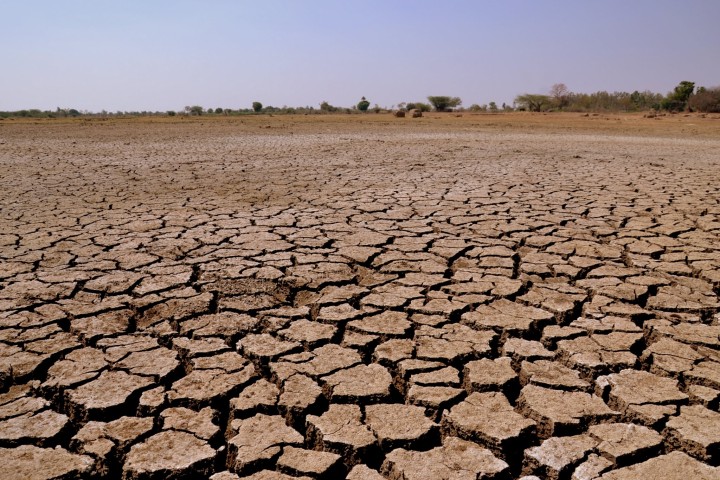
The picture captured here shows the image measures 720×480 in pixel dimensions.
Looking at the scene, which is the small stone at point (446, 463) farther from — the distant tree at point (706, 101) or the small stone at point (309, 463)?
the distant tree at point (706, 101)

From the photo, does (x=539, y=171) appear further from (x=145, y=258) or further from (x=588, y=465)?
(x=588, y=465)

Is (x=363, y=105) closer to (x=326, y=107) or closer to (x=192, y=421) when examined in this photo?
(x=326, y=107)

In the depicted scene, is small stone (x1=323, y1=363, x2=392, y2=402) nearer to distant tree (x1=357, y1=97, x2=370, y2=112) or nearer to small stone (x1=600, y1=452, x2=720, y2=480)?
small stone (x1=600, y1=452, x2=720, y2=480)

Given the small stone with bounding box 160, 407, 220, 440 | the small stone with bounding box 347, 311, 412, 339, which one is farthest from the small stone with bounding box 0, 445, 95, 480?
the small stone with bounding box 347, 311, 412, 339

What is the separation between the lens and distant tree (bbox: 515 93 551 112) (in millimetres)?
33500

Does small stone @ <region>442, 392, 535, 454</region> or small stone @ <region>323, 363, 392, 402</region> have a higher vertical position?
small stone @ <region>323, 363, 392, 402</region>

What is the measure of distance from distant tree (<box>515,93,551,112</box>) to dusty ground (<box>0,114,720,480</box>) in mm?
31353

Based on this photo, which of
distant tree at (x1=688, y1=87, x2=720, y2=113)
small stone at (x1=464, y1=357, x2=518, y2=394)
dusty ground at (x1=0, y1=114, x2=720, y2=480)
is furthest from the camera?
distant tree at (x1=688, y1=87, x2=720, y2=113)

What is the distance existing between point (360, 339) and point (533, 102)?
35.8m

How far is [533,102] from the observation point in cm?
3459

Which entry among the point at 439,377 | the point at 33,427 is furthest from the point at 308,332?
the point at 33,427

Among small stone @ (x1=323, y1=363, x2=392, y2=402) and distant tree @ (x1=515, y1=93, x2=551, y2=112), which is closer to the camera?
small stone @ (x1=323, y1=363, x2=392, y2=402)

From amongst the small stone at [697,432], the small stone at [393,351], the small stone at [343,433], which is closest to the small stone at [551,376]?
the small stone at [697,432]

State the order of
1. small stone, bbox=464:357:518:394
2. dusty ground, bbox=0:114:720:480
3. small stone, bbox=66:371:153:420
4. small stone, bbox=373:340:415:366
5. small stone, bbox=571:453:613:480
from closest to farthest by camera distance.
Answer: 1. small stone, bbox=571:453:613:480
2. dusty ground, bbox=0:114:720:480
3. small stone, bbox=66:371:153:420
4. small stone, bbox=464:357:518:394
5. small stone, bbox=373:340:415:366
